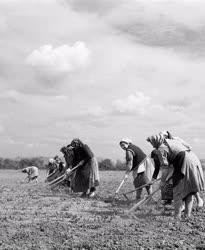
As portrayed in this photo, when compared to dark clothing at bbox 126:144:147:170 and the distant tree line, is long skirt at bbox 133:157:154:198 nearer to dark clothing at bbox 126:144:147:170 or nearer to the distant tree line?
dark clothing at bbox 126:144:147:170

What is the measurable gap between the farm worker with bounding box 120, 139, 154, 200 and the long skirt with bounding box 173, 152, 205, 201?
131 inches

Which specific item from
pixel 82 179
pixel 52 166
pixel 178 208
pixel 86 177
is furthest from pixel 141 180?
pixel 52 166

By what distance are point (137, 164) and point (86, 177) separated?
2.18 meters

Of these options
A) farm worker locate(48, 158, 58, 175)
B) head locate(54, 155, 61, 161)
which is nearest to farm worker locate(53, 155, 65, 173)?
head locate(54, 155, 61, 161)

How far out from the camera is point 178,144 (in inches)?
363

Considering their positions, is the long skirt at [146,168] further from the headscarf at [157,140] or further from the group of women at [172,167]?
the headscarf at [157,140]

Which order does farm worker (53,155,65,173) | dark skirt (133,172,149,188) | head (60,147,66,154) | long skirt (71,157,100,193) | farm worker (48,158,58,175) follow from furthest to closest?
farm worker (48,158,58,175) < farm worker (53,155,65,173) < head (60,147,66,154) < long skirt (71,157,100,193) < dark skirt (133,172,149,188)

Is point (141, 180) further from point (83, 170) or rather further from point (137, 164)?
point (83, 170)

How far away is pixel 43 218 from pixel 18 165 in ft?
145

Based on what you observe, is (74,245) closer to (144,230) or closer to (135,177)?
(144,230)

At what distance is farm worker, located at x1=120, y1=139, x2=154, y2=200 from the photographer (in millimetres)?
12492

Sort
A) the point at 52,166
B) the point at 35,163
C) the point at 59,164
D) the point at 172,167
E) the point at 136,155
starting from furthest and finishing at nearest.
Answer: the point at 35,163, the point at 52,166, the point at 59,164, the point at 136,155, the point at 172,167

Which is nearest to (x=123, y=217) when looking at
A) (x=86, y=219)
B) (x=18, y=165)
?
(x=86, y=219)

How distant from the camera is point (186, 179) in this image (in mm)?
9086
